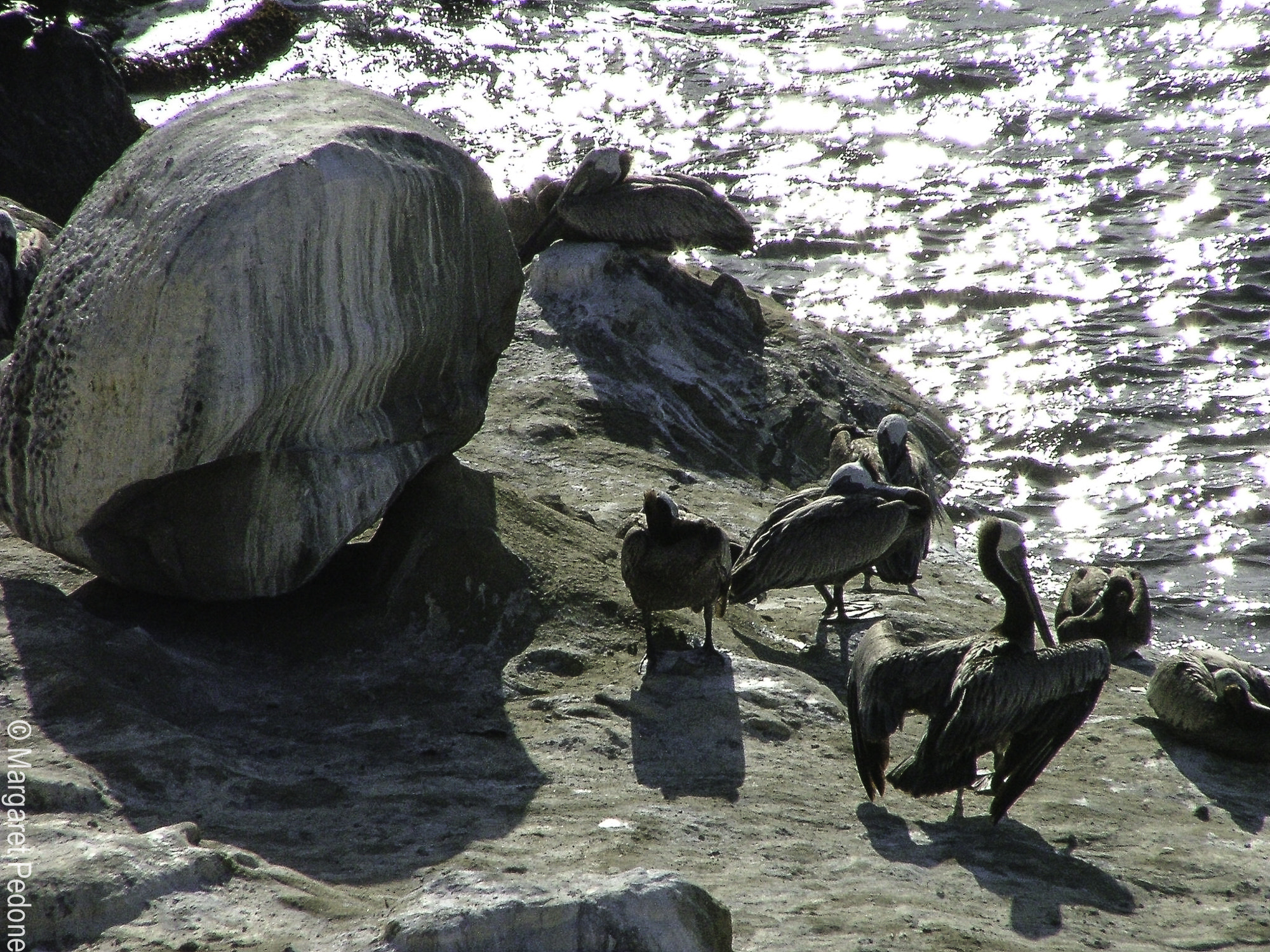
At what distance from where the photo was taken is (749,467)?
29.6 ft

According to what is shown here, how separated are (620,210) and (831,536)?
Answer: 4.49 metres

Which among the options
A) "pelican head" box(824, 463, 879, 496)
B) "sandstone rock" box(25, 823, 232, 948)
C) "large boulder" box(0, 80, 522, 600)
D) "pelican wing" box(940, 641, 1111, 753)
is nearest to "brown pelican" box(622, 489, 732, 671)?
"large boulder" box(0, 80, 522, 600)

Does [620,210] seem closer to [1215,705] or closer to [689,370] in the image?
[689,370]

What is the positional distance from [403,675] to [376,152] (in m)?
1.98

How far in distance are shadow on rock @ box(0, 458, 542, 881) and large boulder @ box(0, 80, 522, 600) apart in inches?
11.6

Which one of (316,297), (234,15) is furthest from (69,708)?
(234,15)

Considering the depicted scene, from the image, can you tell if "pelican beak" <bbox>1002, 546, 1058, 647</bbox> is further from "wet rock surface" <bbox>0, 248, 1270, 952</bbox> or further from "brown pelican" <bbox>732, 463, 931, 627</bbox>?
"brown pelican" <bbox>732, 463, 931, 627</bbox>

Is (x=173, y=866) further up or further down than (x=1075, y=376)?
further down

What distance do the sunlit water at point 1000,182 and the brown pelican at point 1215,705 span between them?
5.13 ft

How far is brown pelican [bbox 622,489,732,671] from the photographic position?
5.49m

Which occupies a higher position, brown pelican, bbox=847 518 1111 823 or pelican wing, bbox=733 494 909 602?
pelican wing, bbox=733 494 909 602

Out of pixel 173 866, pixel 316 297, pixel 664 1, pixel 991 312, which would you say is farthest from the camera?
pixel 664 1

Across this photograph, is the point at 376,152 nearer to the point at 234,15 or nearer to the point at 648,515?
the point at 648,515

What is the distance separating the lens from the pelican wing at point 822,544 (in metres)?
6.37
